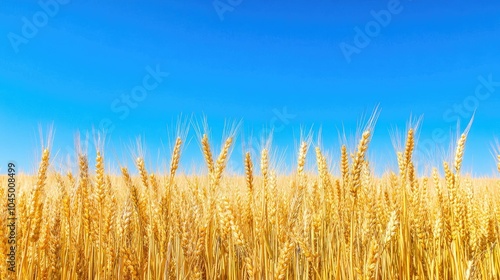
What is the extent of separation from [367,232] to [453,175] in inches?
59.6

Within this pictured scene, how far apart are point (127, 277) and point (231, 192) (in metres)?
1.77

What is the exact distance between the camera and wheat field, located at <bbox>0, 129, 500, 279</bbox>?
2.12 meters

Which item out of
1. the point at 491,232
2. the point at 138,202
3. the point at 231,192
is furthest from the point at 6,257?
the point at 491,232

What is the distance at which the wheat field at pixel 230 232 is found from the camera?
212 centimetres

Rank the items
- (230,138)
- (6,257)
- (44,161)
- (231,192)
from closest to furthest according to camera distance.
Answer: (6,257)
(44,161)
(230,138)
(231,192)

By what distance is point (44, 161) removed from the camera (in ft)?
7.58

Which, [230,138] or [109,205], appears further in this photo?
[230,138]

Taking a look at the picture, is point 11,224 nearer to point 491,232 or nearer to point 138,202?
point 138,202

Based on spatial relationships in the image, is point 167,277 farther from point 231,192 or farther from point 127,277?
point 231,192

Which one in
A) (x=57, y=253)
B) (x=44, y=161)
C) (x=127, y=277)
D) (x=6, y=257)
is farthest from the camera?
(x=57, y=253)

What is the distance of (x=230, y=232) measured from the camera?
249cm

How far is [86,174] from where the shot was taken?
289 centimetres

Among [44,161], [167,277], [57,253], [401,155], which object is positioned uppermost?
[401,155]

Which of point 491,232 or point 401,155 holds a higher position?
point 401,155
